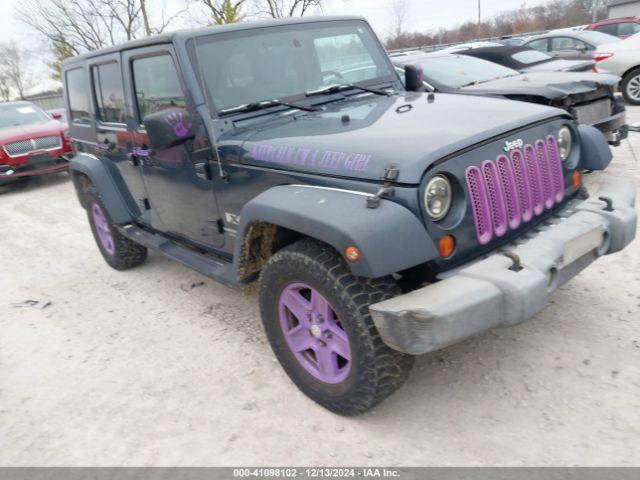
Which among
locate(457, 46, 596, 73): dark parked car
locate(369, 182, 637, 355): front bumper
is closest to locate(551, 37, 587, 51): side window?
locate(457, 46, 596, 73): dark parked car

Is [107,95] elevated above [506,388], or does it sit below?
above

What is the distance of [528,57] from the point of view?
27.7 ft

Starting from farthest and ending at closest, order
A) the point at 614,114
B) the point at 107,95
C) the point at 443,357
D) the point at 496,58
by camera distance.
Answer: the point at 496,58
the point at 614,114
the point at 107,95
the point at 443,357

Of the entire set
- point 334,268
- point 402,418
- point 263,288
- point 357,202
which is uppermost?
point 357,202

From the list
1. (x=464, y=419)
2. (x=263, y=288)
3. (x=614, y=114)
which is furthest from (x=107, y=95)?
(x=614, y=114)

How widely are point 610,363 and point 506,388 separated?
0.61 m

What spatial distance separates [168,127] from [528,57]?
7371 mm

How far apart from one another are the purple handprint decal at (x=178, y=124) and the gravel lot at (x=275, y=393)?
1.41 meters

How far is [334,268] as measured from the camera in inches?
91.9

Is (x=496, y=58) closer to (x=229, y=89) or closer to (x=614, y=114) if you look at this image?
(x=614, y=114)

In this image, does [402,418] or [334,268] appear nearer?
[334,268]

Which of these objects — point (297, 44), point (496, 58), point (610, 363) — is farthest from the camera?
point (496, 58)

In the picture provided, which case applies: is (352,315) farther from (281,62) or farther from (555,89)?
(555,89)

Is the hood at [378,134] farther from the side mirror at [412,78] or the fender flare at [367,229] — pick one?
the side mirror at [412,78]
